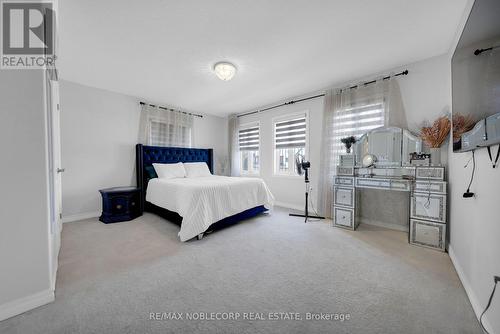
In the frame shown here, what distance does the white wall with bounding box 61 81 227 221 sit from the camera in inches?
126

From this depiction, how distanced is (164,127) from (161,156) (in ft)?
2.29

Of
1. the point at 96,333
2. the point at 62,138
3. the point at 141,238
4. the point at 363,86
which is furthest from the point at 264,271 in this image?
the point at 62,138

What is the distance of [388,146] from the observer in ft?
9.35

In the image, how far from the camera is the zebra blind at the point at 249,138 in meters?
4.96

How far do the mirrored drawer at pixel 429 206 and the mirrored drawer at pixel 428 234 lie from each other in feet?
0.23

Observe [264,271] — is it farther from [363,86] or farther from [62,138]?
[62,138]

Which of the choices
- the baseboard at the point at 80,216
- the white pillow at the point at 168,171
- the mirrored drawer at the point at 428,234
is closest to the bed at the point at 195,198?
the white pillow at the point at 168,171

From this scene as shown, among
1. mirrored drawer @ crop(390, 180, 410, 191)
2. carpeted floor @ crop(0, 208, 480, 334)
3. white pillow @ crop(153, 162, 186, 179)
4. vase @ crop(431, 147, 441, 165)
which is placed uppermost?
vase @ crop(431, 147, 441, 165)

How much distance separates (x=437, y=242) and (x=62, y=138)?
5662 millimetres

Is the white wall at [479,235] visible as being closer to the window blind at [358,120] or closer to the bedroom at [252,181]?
the bedroom at [252,181]

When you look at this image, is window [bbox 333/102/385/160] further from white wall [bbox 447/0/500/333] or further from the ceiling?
white wall [bbox 447/0/500/333]

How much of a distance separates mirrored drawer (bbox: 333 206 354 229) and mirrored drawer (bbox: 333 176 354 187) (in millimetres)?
390

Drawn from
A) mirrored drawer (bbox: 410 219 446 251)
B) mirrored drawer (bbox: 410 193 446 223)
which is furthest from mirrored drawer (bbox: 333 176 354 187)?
mirrored drawer (bbox: 410 219 446 251)

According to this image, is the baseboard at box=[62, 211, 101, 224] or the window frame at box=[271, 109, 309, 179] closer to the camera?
the baseboard at box=[62, 211, 101, 224]
